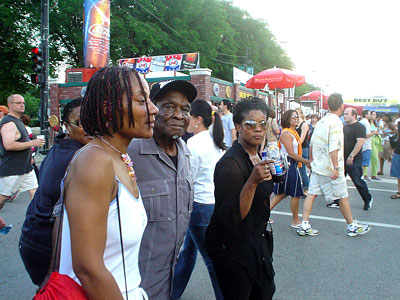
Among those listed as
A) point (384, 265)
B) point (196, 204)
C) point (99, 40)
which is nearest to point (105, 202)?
point (196, 204)

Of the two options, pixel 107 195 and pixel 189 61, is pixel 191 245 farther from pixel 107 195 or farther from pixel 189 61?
pixel 189 61

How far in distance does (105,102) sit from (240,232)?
124cm

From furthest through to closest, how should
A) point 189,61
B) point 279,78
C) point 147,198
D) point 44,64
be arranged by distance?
point 189,61, point 44,64, point 279,78, point 147,198

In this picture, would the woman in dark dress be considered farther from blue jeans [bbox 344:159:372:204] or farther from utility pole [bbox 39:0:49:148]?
utility pole [bbox 39:0:49:148]

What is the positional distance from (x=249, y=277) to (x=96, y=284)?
126 cm

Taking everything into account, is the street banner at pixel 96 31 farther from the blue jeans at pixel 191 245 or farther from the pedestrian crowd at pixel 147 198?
the pedestrian crowd at pixel 147 198

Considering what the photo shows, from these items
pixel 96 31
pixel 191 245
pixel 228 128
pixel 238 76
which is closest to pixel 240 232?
pixel 191 245

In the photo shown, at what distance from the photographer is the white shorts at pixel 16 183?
5.43 metres

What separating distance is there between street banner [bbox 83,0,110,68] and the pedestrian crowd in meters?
18.7

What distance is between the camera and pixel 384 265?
418 cm

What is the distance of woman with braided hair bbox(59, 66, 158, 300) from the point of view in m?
1.16

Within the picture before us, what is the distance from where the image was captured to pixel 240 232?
2193 mm

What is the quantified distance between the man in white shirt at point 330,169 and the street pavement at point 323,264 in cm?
19

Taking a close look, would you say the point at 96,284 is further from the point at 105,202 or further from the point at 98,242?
the point at 105,202
